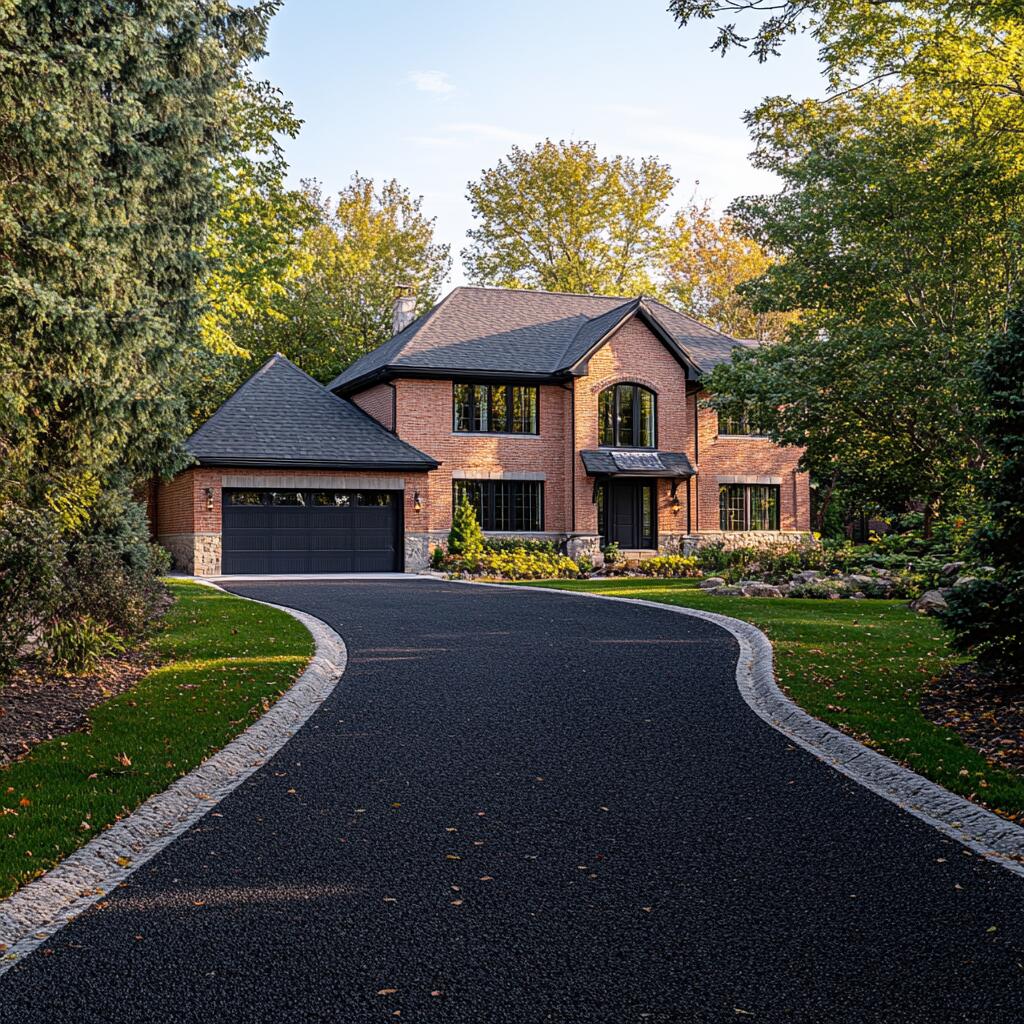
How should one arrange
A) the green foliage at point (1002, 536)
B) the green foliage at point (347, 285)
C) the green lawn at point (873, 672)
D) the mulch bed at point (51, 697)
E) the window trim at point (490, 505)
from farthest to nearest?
the green foliage at point (347, 285) → the window trim at point (490, 505) → the green foliage at point (1002, 536) → the mulch bed at point (51, 697) → the green lawn at point (873, 672)

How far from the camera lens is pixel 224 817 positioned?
17.7ft

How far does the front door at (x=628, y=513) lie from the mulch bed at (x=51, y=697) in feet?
69.2

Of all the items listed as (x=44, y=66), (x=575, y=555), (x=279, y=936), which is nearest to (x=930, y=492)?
(x=575, y=555)

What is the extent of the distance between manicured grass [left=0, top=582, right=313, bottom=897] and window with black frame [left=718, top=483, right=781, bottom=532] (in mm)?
22237

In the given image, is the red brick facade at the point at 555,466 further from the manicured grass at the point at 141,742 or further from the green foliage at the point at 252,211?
the manicured grass at the point at 141,742

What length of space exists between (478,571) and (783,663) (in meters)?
16.4

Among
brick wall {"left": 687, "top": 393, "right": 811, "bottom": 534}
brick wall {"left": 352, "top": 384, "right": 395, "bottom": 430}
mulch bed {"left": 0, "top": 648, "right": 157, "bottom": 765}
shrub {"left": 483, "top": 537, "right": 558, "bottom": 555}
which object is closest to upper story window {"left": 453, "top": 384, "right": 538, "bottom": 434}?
brick wall {"left": 352, "top": 384, "right": 395, "bottom": 430}

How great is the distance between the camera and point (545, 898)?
4238 mm

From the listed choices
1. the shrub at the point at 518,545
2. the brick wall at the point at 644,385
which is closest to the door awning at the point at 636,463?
the brick wall at the point at 644,385

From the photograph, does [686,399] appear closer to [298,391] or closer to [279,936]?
[298,391]

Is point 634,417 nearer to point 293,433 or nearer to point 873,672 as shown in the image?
point 293,433

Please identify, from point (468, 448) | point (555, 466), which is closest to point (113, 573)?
point (468, 448)

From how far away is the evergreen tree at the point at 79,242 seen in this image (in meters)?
9.39

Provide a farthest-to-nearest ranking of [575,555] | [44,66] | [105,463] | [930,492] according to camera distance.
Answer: [575,555] → [930,492] → [105,463] → [44,66]
